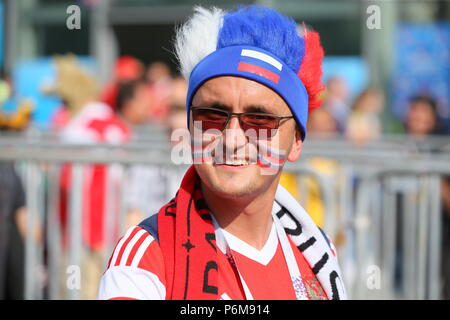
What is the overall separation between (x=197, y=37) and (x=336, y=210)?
349 cm

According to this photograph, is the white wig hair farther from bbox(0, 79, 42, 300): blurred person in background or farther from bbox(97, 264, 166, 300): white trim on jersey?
bbox(0, 79, 42, 300): blurred person in background

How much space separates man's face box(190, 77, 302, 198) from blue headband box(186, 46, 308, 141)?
0.02 meters

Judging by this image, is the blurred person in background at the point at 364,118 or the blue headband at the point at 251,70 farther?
the blurred person in background at the point at 364,118

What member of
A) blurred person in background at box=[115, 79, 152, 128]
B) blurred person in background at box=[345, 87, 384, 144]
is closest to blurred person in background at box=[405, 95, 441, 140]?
blurred person in background at box=[345, 87, 384, 144]

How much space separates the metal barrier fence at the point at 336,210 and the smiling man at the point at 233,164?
2.86 meters

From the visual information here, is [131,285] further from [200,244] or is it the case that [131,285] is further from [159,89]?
[159,89]

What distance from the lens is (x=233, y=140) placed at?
2.12 meters

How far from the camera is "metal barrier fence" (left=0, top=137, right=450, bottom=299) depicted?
5.25 m

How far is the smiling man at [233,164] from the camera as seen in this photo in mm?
2023

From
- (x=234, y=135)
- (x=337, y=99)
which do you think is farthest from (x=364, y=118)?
(x=234, y=135)

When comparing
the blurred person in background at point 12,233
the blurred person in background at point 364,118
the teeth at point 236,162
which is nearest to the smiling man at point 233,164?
the teeth at point 236,162

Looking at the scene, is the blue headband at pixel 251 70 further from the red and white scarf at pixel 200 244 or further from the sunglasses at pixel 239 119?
the red and white scarf at pixel 200 244

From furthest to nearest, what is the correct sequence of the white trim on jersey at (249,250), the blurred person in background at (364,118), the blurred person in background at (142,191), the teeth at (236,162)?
the blurred person in background at (364,118), the blurred person in background at (142,191), the white trim on jersey at (249,250), the teeth at (236,162)

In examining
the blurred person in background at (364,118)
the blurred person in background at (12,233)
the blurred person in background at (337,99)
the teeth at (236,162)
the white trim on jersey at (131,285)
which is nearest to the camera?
the white trim on jersey at (131,285)
